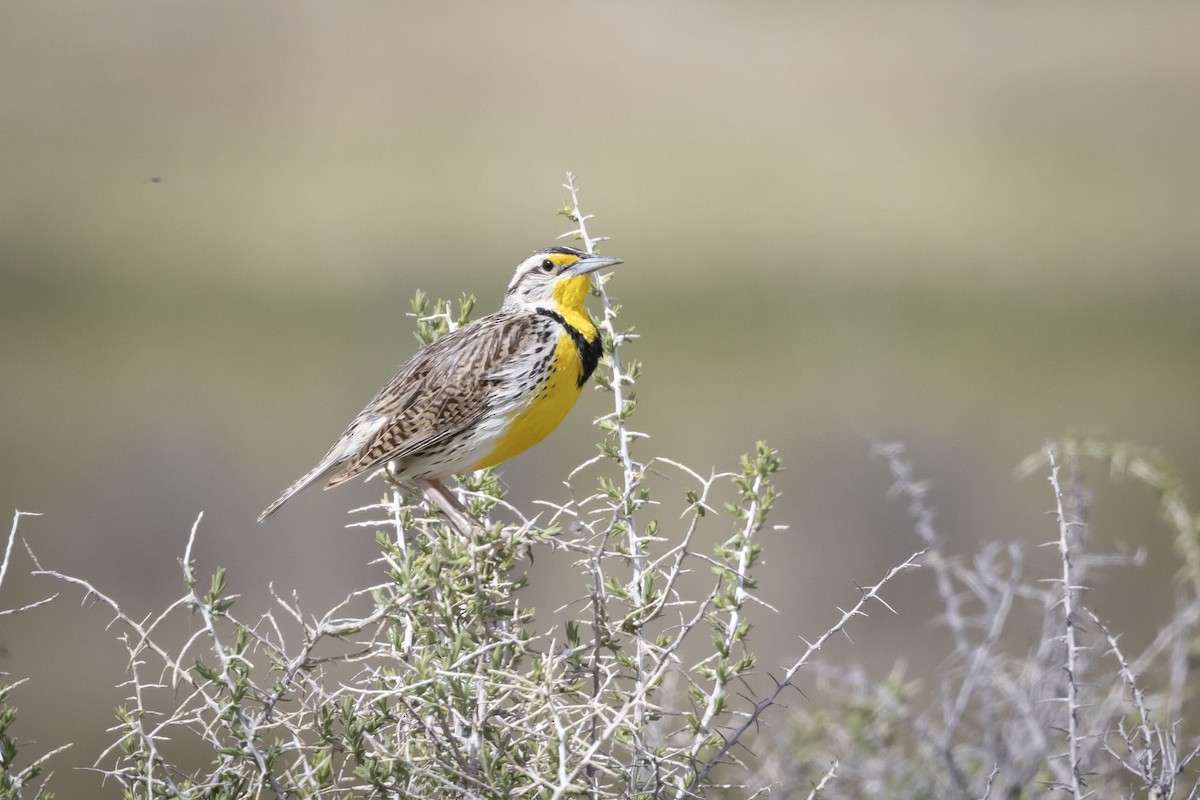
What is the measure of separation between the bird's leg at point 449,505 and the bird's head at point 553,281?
1.49 feet

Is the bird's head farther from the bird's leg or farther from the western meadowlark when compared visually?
the bird's leg

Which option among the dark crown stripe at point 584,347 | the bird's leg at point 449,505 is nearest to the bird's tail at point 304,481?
the bird's leg at point 449,505

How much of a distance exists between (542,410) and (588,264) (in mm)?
361

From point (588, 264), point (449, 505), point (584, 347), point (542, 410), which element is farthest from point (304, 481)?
point (588, 264)

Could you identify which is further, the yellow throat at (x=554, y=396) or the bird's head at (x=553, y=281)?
the bird's head at (x=553, y=281)

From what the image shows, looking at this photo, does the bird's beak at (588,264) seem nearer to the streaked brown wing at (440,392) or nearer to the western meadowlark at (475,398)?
the western meadowlark at (475,398)

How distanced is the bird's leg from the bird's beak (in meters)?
0.51

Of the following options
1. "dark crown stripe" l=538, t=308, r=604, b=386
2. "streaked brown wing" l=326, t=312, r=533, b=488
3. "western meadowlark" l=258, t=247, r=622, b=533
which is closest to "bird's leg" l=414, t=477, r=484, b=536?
"western meadowlark" l=258, t=247, r=622, b=533

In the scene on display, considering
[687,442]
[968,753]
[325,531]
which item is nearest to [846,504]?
[687,442]

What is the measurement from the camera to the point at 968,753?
3186 mm

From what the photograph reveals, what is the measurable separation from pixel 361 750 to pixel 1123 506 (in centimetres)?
858

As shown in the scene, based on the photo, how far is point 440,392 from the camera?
10.1 ft

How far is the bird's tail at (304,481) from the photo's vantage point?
116 inches

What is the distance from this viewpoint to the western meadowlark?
2994 mm
